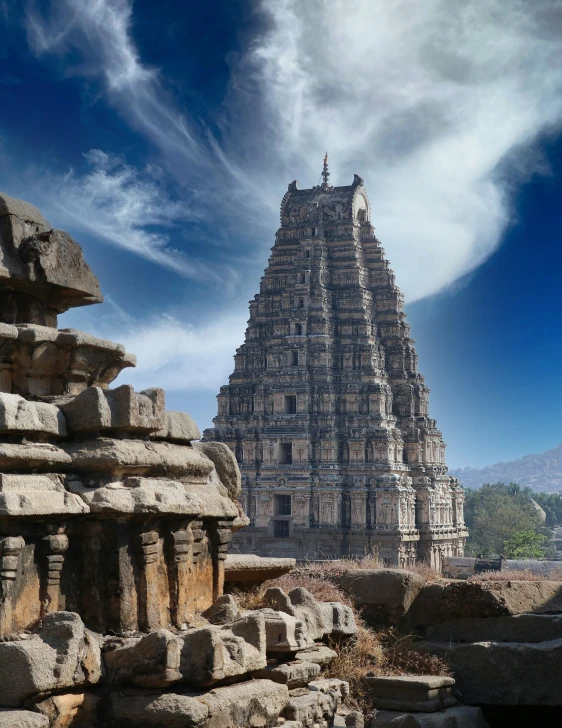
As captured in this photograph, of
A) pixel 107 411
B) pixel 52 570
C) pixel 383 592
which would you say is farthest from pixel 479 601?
pixel 52 570

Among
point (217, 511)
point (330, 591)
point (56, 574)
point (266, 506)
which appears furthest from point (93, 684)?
point (266, 506)

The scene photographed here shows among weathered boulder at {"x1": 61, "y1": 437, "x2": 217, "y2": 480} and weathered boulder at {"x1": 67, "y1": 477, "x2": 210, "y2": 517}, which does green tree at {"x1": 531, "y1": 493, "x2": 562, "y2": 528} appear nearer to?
weathered boulder at {"x1": 61, "y1": 437, "x2": 217, "y2": 480}

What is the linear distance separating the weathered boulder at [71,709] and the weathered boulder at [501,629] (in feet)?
13.0

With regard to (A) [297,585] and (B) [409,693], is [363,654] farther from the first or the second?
(A) [297,585]

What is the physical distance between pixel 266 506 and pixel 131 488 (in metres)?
39.5

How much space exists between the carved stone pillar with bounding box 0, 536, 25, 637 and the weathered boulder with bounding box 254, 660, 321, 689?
6.14ft

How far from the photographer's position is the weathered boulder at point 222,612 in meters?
7.41

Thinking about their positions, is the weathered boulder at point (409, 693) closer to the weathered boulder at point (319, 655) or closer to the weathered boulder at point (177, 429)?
the weathered boulder at point (319, 655)

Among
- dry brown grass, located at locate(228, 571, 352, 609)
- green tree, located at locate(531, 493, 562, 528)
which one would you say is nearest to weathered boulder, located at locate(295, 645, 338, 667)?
dry brown grass, located at locate(228, 571, 352, 609)

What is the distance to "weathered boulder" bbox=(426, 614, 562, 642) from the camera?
350 inches

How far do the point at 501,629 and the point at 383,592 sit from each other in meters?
1.17

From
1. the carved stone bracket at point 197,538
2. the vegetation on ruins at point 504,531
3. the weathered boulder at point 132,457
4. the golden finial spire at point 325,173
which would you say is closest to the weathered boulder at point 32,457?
the weathered boulder at point 132,457

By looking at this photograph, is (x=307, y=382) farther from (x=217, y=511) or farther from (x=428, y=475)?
(x=217, y=511)

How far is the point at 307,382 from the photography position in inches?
1823
